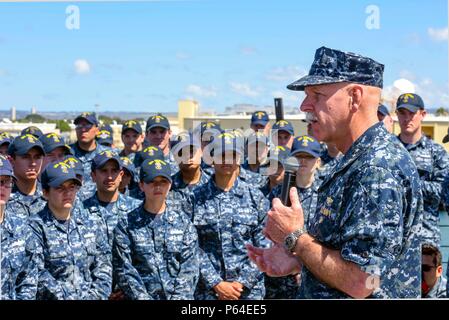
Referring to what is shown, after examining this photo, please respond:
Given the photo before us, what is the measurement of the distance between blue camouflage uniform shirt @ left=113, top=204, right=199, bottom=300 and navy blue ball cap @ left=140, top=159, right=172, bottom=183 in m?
0.28

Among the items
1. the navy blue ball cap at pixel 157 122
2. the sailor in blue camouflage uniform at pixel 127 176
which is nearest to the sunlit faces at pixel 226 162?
the sailor in blue camouflage uniform at pixel 127 176

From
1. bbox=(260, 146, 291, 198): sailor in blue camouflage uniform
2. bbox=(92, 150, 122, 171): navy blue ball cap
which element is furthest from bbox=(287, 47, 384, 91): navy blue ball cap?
bbox=(260, 146, 291, 198): sailor in blue camouflage uniform

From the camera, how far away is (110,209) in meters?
5.68

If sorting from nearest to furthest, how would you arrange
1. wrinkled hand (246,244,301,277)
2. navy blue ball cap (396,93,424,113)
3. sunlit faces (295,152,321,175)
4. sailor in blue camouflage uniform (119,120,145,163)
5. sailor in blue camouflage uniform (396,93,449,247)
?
wrinkled hand (246,244,301,277) → sunlit faces (295,152,321,175) → sailor in blue camouflage uniform (396,93,449,247) → navy blue ball cap (396,93,424,113) → sailor in blue camouflage uniform (119,120,145,163)

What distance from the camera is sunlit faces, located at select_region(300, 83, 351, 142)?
102 inches

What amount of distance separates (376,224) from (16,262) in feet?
9.63

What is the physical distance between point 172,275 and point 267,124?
3.97 metres

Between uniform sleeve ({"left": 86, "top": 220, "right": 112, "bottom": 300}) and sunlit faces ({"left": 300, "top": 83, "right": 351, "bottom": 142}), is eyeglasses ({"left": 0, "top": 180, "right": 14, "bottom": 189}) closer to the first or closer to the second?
uniform sleeve ({"left": 86, "top": 220, "right": 112, "bottom": 300})

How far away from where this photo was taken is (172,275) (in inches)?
206

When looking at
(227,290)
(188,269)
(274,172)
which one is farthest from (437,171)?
(188,269)

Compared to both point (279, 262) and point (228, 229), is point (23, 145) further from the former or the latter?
point (279, 262)

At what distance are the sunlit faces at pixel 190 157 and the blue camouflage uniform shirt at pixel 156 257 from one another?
973mm
